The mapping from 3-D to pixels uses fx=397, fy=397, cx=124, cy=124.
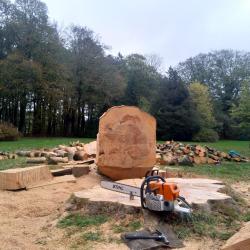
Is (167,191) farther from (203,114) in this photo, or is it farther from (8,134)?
(203,114)

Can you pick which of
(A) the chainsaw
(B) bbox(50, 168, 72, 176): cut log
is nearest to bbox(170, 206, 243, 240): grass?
(A) the chainsaw

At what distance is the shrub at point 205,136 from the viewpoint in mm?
33438

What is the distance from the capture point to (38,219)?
5516 mm

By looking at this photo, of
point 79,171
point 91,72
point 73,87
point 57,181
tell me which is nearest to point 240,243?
point 57,181

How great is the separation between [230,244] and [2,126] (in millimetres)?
21927

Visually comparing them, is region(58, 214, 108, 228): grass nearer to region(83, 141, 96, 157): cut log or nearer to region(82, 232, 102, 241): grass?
region(82, 232, 102, 241): grass

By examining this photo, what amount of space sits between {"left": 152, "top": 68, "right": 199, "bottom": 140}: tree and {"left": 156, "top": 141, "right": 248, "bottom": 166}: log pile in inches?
663

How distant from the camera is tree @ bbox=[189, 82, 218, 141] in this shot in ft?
112

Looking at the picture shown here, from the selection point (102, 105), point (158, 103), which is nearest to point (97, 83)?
point (102, 105)

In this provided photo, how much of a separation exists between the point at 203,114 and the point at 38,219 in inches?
1276

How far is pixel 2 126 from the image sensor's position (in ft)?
78.6

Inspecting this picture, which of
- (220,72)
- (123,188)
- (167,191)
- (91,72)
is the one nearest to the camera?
(167,191)

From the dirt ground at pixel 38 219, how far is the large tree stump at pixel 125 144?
52 centimetres

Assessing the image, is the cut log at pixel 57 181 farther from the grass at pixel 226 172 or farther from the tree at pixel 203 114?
the tree at pixel 203 114
